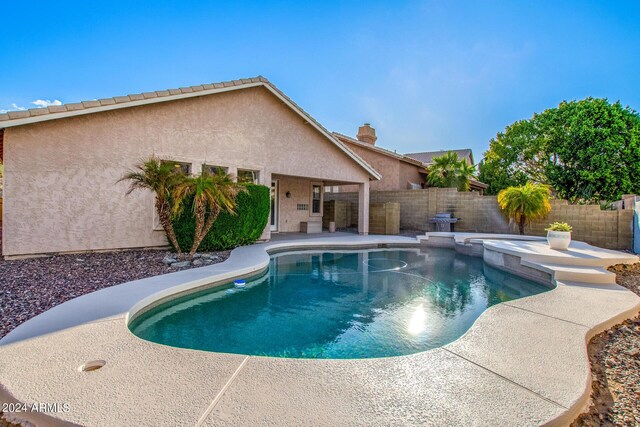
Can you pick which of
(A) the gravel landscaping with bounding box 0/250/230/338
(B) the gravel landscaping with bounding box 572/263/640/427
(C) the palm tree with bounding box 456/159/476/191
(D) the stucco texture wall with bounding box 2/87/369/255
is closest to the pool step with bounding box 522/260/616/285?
(B) the gravel landscaping with bounding box 572/263/640/427

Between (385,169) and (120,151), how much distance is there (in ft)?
57.9

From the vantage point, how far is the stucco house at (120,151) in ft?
28.7

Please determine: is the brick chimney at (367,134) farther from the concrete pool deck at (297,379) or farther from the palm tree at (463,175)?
the concrete pool deck at (297,379)

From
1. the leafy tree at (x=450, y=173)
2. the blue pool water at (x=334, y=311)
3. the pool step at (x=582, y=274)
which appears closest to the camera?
the blue pool water at (x=334, y=311)

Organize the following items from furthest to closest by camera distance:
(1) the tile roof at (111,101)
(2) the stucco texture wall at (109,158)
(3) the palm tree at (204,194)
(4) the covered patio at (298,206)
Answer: (4) the covered patio at (298,206)
(2) the stucco texture wall at (109,158)
(3) the palm tree at (204,194)
(1) the tile roof at (111,101)

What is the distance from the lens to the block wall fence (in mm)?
13438

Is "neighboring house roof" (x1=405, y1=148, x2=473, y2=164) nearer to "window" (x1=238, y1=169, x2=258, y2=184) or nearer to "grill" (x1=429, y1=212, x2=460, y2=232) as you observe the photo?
"grill" (x1=429, y1=212, x2=460, y2=232)

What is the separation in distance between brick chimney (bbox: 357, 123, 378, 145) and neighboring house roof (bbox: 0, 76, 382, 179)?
11898 millimetres

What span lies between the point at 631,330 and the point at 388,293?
385cm

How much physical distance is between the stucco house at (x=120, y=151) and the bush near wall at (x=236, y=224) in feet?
5.43

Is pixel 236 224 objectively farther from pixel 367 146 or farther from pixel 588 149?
pixel 588 149

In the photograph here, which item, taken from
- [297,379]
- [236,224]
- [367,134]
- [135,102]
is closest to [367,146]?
[367,134]

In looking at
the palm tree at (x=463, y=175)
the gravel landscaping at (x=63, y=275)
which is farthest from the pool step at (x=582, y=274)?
the palm tree at (x=463, y=175)

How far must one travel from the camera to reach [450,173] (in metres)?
21.3
